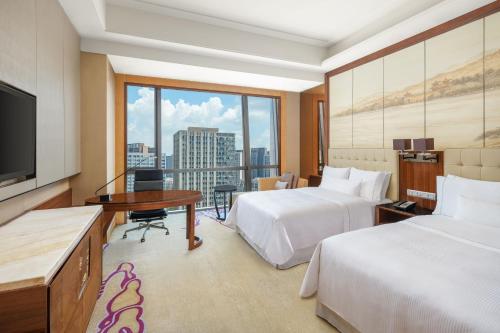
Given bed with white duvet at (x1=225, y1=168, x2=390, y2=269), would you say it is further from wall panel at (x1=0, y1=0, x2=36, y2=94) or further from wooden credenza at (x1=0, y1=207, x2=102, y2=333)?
wall panel at (x1=0, y1=0, x2=36, y2=94)

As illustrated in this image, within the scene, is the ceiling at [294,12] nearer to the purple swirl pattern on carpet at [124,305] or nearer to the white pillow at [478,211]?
the white pillow at [478,211]

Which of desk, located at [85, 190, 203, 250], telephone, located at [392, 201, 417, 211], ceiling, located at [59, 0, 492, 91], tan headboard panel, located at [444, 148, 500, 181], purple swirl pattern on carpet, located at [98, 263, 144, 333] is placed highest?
ceiling, located at [59, 0, 492, 91]

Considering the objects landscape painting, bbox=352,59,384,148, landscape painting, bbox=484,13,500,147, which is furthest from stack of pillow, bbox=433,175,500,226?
landscape painting, bbox=352,59,384,148

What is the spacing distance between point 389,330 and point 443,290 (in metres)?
0.38

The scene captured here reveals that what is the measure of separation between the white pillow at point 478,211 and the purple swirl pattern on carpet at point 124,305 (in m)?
3.10

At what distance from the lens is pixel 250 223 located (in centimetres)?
341

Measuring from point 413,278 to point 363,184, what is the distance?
96.4 inches

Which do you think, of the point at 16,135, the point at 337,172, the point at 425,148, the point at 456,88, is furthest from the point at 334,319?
the point at 456,88

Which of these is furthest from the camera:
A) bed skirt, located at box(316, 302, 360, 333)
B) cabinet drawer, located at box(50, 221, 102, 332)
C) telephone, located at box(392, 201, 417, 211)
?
telephone, located at box(392, 201, 417, 211)

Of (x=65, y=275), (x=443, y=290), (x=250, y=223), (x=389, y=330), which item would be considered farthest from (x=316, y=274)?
(x=65, y=275)

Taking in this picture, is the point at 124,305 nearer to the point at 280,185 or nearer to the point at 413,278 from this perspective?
the point at 413,278

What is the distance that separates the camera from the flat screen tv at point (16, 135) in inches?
60.4

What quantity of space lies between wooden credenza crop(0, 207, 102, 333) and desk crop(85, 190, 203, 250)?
0.88 meters

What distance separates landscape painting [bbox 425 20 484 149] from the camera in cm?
273
